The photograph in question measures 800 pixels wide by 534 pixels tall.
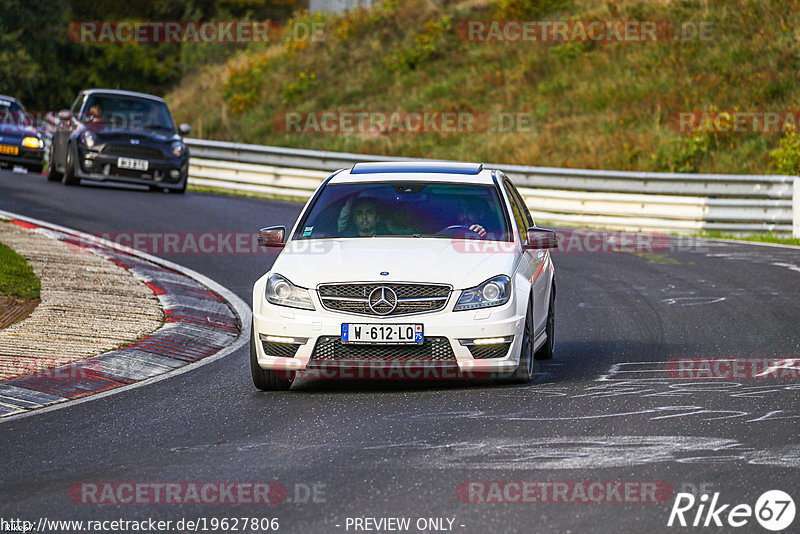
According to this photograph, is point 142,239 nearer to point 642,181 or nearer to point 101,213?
point 101,213

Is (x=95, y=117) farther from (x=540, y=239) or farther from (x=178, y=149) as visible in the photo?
(x=540, y=239)

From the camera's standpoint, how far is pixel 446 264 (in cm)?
881

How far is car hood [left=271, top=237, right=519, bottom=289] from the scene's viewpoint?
28.4 ft

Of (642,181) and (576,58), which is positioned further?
(576,58)

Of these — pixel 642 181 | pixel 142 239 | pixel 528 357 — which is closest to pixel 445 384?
pixel 528 357

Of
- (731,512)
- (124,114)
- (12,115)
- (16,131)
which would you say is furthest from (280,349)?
(12,115)

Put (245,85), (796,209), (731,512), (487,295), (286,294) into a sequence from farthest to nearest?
(245,85), (796,209), (286,294), (487,295), (731,512)

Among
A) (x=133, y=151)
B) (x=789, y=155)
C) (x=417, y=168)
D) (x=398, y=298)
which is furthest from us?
(x=133, y=151)

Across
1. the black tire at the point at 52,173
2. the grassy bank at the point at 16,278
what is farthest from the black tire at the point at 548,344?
the black tire at the point at 52,173

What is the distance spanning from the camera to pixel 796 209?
797 inches

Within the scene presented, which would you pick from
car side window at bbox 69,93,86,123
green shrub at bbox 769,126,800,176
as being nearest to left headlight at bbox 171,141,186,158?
car side window at bbox 69,93,86,123

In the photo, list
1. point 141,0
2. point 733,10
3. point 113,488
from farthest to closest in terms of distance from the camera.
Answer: point 141,0 < point 733,10 < point 113,488

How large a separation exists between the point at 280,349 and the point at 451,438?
6.56 ft

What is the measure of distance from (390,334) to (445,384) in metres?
0.87
